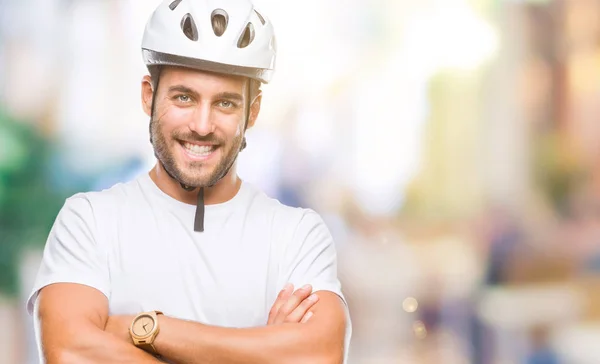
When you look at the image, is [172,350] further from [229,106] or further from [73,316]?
[229,106]

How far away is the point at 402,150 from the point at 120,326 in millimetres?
3419

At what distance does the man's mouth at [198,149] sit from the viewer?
187 centimetres

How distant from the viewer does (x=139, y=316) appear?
1.73 metres

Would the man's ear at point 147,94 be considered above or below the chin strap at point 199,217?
above

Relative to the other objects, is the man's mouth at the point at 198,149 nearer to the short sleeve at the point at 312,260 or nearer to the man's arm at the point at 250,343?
the short sleeve at the point at 312,260

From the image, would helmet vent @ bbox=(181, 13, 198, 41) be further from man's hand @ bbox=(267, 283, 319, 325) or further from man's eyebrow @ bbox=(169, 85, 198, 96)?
man's hand @ bbox=(267, 283, 319, 325)

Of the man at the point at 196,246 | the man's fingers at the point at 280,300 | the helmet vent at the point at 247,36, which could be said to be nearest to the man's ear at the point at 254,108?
the man at the point at 196,246

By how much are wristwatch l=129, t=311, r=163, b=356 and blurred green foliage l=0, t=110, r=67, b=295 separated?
2896mm

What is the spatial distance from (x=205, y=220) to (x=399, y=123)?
10.5 feet

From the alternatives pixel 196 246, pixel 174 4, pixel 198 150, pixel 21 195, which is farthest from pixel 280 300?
pixel 21 195

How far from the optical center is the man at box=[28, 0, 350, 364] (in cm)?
173

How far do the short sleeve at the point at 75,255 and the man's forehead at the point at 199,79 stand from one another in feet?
0.96

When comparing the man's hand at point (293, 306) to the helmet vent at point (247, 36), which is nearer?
the man's hand at point (293, 306)

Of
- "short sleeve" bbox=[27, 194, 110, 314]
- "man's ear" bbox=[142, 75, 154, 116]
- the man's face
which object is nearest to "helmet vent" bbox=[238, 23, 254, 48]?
the man's face
